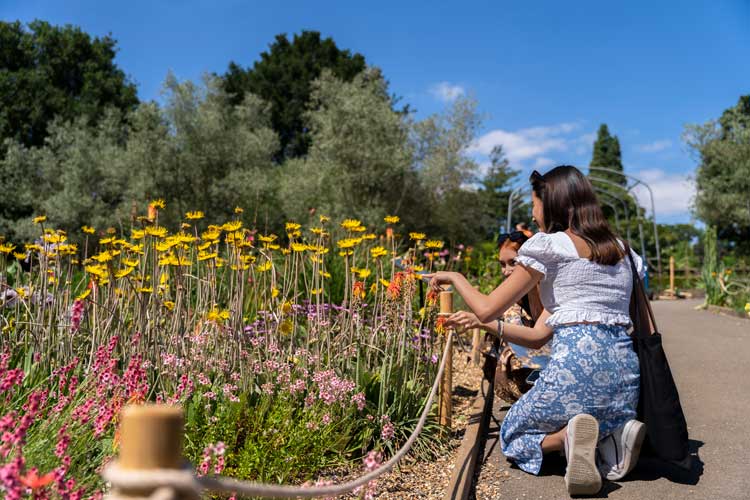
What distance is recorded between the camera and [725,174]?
2514 cm

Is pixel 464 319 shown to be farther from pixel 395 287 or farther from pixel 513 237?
pixel 513 237

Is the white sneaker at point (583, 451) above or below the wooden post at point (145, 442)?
below

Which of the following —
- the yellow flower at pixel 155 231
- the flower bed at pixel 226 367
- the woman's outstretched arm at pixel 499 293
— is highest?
the yellow flower at pixel 155 231

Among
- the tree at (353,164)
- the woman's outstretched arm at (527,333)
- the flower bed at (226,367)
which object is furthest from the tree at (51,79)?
the woman's outstretched arm at (527,333)

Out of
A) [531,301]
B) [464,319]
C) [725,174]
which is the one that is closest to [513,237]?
[531,301]

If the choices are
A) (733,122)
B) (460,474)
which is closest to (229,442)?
(460,474)

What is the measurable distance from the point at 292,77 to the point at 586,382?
31.2 meters

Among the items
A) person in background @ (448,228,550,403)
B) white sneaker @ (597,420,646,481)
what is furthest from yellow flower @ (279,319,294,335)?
white sneaker @ (597,420,646,481)

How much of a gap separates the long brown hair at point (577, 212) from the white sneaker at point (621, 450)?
730 millimetres

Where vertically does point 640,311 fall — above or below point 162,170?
below

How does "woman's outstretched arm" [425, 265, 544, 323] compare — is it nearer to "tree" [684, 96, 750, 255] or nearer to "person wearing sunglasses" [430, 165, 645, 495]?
"person wearing sunglasses" [430, 165, 645, 495]

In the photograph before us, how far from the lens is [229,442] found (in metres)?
2.51

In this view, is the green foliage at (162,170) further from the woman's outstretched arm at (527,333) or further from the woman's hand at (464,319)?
the woman's hand at (464,319)

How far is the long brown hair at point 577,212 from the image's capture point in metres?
2.80
